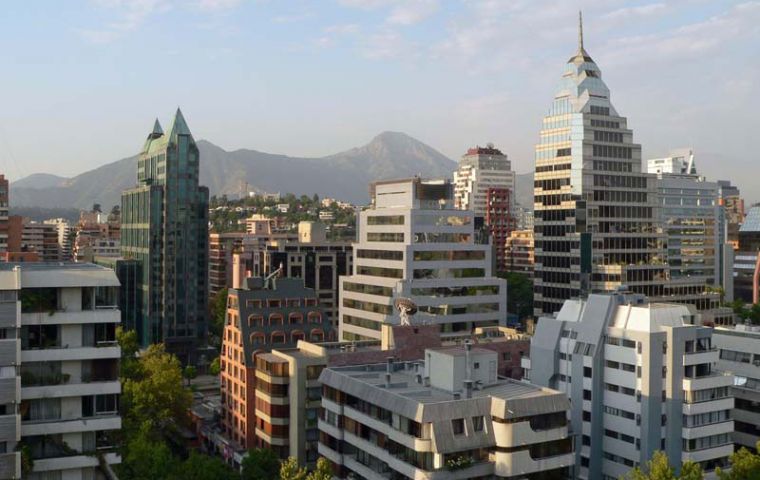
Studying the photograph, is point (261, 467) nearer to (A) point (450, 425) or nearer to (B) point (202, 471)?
(B) point (202, 471)

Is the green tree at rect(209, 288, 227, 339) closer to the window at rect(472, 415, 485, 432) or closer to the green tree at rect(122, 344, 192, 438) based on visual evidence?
the green tree at rect(122, 344, 192, 438)

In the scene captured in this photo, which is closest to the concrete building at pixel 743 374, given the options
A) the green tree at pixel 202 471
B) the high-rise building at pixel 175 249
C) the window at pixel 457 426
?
the window at pixel 457 426

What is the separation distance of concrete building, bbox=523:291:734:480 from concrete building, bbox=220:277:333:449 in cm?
3244

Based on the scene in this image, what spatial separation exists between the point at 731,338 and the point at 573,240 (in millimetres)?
55535

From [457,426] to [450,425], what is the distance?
752 mm

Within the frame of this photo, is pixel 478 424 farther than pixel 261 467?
No

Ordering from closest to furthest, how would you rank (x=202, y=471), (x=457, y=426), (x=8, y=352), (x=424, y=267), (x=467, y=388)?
1. (x=8, y=352)
2. (x=457, y=426)
3. (x=467, y=388)
4. (x=202, y=471)
5. (x=424, y=267)

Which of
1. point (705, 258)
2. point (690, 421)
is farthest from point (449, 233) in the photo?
point (705, 258)

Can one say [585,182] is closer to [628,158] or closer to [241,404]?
A: [628,158]

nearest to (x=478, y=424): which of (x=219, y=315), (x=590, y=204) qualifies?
(x=590, y=204)

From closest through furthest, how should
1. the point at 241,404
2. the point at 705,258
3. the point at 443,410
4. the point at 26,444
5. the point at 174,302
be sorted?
1. the point at 26,444
2. the point at 443,410
3. the point at 241,404
4. the point at 174,302
5. the point at 705,258

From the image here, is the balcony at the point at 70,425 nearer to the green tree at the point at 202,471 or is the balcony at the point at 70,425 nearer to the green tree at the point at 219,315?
the green tree at the point at 202,471

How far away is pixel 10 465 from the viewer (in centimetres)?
4472

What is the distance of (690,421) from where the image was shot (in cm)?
6544
